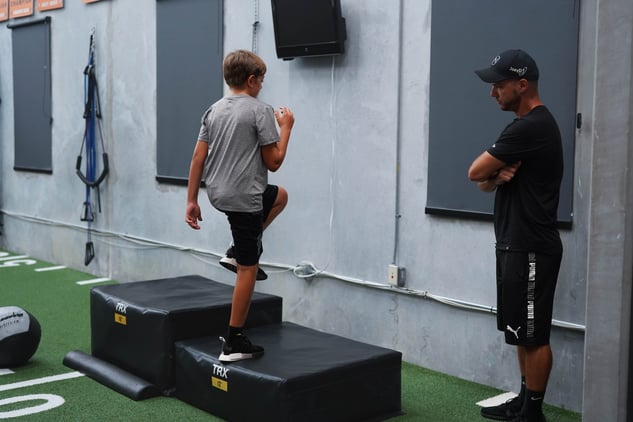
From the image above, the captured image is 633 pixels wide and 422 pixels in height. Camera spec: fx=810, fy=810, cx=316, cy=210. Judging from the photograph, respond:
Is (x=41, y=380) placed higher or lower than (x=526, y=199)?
lower

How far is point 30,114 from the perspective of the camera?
318 inches

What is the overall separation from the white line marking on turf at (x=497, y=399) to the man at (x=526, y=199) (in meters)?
0.50

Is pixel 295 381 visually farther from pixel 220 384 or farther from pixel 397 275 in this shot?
pixel 397 275

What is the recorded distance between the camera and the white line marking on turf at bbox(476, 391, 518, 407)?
3.92 m

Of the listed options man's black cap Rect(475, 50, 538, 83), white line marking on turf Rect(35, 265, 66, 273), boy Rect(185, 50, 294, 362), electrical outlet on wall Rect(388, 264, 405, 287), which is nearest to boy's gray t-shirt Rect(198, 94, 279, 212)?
boy Rect(185, 50, 294, 362)

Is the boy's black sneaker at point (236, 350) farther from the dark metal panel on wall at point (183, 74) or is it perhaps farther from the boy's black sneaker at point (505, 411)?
the dark metal panel on wall at point (183, 74)

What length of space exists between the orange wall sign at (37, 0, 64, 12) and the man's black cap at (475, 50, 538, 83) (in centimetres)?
530

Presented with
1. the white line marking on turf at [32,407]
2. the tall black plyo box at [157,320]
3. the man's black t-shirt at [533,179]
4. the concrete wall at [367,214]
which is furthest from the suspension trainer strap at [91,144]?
the man's black t-shirt at [533,179]

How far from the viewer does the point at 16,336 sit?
4.32m

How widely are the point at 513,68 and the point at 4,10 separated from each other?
21.8 ft

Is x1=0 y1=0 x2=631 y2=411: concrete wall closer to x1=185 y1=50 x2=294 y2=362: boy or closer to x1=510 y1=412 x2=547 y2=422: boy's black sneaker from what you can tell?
x1=510 y1=412 x2=547 y2=422: boy's black sneaker

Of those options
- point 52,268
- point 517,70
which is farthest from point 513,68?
point 52,268

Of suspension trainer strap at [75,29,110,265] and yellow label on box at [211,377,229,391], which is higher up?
suspension trainer strap at [75,29,110,265]

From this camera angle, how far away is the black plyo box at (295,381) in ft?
11.0
